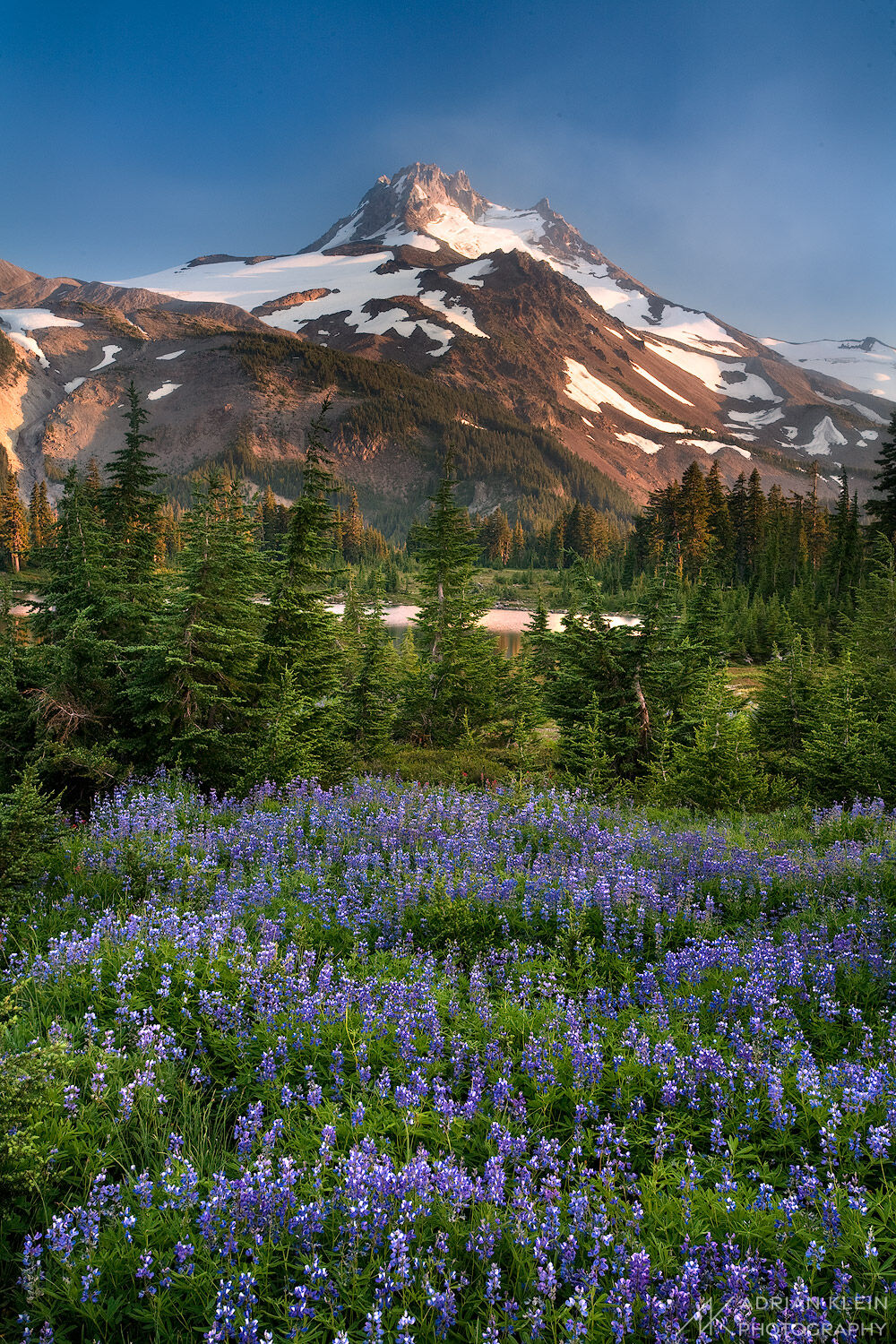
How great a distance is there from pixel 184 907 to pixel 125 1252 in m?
3.07

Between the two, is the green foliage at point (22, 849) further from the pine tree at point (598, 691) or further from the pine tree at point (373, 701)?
the pine tree at point (373, 701)

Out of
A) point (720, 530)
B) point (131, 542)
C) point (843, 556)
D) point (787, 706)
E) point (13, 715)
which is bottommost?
point (13, 715)

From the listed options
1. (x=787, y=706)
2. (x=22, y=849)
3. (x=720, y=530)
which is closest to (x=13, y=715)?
(x=22, y=849)

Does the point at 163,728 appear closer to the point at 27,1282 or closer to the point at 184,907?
the point at 184,907

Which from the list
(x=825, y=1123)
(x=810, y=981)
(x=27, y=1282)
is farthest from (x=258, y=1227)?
(x=810, y=981)

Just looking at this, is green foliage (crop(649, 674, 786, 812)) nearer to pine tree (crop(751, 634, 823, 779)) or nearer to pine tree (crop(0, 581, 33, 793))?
pine tree (crop(751, 634, 823, 779))

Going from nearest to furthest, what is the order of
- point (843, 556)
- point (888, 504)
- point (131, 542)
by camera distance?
point (131, 542) → point (888, 504) → point (843, 556)

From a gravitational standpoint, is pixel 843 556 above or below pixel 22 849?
above

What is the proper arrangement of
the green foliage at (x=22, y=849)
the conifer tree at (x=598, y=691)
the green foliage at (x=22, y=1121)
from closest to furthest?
the green foliage at (x=22, y=1121) → the green foliage at (x=22, y=849) → the conifer tree at (x=598, y=691)

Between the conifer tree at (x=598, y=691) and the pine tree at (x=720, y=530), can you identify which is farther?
the pine tree at (x=720, y=530)

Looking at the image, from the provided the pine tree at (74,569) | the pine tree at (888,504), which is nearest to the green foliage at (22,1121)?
the pine tree at (74,569)

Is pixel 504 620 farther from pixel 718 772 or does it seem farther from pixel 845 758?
pixel 718 772

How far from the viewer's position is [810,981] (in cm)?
474

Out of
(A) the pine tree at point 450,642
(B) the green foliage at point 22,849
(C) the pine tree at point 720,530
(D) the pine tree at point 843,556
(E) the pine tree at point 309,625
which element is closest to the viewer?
(B) the green foliage at point 22,849
